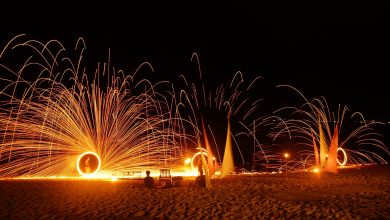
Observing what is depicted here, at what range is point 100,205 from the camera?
33.1ft

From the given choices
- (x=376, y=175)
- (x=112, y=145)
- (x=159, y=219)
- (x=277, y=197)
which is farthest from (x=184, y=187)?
(x=376, y=175)

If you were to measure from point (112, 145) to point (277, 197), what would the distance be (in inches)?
361

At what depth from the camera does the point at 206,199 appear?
10.7m

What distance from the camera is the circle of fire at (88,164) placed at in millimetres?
16141

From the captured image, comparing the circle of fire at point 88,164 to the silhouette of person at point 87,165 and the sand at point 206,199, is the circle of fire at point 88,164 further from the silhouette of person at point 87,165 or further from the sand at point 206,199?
the sand at point 206,199

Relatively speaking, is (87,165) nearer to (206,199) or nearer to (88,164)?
(88,164)

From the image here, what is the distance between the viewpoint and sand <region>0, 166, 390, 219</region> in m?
8.94

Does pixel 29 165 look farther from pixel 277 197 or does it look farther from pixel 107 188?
pixel 277 197

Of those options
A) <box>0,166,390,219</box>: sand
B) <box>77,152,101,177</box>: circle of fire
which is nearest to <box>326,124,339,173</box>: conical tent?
<box>0,166,390,219</box>: sand

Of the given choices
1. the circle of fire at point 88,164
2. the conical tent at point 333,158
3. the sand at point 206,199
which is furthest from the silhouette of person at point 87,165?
the conical tent at point 333,158

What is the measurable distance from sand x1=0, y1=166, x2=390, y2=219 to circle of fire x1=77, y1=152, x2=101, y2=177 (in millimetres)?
1531

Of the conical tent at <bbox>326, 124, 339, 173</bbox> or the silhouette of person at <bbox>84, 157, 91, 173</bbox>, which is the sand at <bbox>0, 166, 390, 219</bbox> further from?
the silhouette of person at <bbox>84, 157, 91, 173</bbox>

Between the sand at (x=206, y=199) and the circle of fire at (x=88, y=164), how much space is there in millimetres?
1531

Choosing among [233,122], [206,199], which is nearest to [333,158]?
[206,199]
